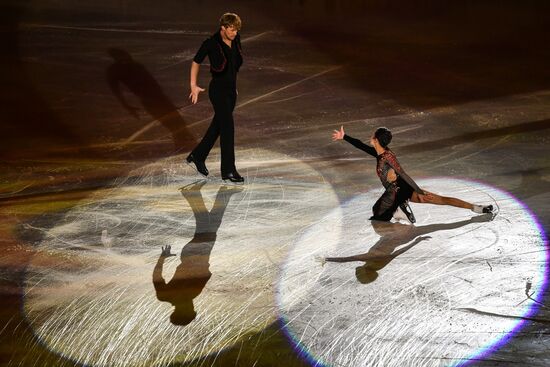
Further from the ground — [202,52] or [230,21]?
[230,21]

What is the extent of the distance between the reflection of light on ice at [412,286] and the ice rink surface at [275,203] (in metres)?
0.02

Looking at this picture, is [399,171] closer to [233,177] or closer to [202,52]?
[233,177]

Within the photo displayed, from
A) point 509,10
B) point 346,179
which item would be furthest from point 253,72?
point 509,10

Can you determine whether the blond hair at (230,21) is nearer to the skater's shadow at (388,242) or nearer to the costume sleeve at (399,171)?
the costume sleeve at (399,171)

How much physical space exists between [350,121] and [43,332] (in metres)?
6.36

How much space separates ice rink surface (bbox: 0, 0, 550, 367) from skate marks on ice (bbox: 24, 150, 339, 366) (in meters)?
0.02

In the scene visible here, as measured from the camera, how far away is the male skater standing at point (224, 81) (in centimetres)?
798

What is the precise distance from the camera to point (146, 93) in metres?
11.8

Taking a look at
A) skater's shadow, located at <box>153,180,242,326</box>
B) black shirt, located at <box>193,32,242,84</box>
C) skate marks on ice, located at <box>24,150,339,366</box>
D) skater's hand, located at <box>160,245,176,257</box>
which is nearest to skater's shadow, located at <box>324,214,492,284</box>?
skate marks on ice, located at <box>24,150,339,366</box>

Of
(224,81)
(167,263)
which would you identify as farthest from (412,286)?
(224,81)

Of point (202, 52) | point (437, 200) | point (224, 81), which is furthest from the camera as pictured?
point (224, 81)

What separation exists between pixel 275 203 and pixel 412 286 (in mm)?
2324

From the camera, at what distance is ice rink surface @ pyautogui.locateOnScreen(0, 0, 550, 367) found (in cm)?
497

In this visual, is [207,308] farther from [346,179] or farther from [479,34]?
[479,34]
